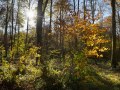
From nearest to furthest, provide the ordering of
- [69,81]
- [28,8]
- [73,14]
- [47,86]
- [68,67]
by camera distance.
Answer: [47,86] < [69,81] < [68,67] < [73,14] < [28,8]

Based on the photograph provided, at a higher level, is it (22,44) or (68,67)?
(22,44)

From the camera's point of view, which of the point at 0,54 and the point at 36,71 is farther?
the point at 0,54

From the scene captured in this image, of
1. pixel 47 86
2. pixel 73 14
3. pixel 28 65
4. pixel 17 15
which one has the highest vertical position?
pixel 17 15

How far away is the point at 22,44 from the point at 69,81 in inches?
105

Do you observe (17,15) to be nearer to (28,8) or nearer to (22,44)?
(28,8)

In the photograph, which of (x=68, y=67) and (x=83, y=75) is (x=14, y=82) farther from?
(x=83, y=75)

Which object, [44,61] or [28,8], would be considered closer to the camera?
[44,61]

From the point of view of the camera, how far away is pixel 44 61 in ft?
35.2

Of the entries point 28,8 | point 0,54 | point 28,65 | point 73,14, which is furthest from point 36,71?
point 28,8

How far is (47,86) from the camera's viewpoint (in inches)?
376

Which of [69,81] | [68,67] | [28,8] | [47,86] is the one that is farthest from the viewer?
[28,8]

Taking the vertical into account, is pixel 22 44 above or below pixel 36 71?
above

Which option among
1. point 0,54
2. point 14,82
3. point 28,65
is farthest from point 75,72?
point 0,54

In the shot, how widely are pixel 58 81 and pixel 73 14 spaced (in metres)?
4.60
